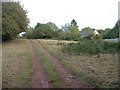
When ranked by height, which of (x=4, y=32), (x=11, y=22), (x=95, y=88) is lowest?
(x=95, y=88)

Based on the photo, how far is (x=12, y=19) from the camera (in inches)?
922

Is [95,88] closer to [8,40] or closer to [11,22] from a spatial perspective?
[11,22]

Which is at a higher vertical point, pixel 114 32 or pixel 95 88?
pixel 114 32

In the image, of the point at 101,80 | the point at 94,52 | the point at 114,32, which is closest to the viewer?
the point at 101,80

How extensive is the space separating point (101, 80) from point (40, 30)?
2109 inches

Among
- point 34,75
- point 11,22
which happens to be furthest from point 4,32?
point 34,75

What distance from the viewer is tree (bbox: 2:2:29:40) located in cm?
2178

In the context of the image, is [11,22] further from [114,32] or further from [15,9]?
[114,32]

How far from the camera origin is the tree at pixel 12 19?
21.8 meters

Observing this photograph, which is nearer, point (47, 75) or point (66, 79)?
point (66, 79)

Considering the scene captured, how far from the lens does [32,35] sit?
6128 cm

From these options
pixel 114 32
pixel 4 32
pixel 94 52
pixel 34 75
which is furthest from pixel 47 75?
pixel 114 32

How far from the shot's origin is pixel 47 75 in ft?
23.1

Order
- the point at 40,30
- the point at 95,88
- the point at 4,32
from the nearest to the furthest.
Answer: the point at 95,88
the point at 4,32
the point at 40,30
